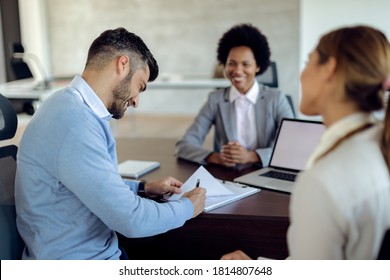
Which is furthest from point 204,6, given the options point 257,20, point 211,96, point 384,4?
point 211,96

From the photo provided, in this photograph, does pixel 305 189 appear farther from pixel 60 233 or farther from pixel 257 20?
pixel 257 20

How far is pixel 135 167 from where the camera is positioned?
2.13m

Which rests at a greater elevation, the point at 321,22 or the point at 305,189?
the point at 321,22

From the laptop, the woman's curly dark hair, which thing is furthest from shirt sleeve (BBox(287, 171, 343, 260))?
the woman's curly dark hair

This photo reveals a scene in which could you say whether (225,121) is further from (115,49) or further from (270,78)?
(115,49)

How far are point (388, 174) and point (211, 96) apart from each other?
1.68m

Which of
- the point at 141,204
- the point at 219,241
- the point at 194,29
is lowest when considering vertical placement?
the point at 219,241

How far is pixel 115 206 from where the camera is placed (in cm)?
129

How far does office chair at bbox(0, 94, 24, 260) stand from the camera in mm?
1472

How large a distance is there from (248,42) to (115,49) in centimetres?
126

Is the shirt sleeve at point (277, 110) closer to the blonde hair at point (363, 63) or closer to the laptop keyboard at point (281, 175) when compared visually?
the laptop keyboard at point (281, 175)

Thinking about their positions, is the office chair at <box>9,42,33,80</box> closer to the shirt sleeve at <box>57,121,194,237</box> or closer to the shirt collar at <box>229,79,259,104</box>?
the shirt collar at <box>229,79,259,104</box>

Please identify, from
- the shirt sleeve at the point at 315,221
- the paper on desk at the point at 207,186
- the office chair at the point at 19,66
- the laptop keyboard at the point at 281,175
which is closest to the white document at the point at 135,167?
the paper on desk at the point at 207,186

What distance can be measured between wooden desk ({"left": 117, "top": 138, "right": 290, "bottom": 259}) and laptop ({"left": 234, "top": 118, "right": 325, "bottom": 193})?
99 millimetres
